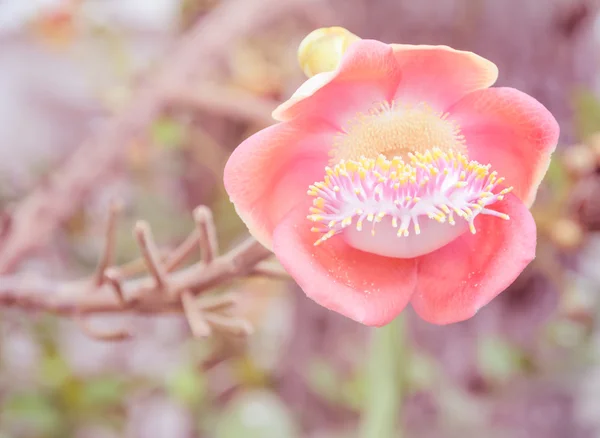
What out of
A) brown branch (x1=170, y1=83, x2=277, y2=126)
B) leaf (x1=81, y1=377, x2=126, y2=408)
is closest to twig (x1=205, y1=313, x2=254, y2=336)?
brown branch (x1=170, y1=83, x2=277, y2=126)

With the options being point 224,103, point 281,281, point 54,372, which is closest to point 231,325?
point 281,281

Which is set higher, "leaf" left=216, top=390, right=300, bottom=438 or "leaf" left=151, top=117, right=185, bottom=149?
"leaf" left=151, top=117, right=185, bottom=149

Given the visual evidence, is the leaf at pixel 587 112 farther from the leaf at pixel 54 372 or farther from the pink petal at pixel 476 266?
the leaf at pixel 54 372

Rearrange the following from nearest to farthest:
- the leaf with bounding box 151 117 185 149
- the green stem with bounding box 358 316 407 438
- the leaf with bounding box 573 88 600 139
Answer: the green stem with bounding box 358 316 407 438 < the leaf with bounding box 573 88 600 139 < the leaf with bounding box 151 117 185 149

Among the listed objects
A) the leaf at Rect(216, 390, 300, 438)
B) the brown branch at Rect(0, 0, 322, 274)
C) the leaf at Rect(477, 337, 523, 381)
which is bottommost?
the leaf at Rect(216, 390, 300, 438)

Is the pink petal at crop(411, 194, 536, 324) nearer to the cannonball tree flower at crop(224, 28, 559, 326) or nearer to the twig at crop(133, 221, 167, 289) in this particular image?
the cannonball tree flower at crop(224, 28, 559, 326)

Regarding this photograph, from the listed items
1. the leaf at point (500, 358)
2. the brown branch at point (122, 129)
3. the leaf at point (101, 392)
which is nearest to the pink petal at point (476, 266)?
the brown branch at point (122, 129)

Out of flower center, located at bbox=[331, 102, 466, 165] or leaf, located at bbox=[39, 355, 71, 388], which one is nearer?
flower center, located at bbox=[331, 102, 466, 165]

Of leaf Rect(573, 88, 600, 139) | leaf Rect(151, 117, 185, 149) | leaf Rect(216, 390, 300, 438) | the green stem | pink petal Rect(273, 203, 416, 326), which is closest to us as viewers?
pink petal Rect(273, 203, 416, 326)
